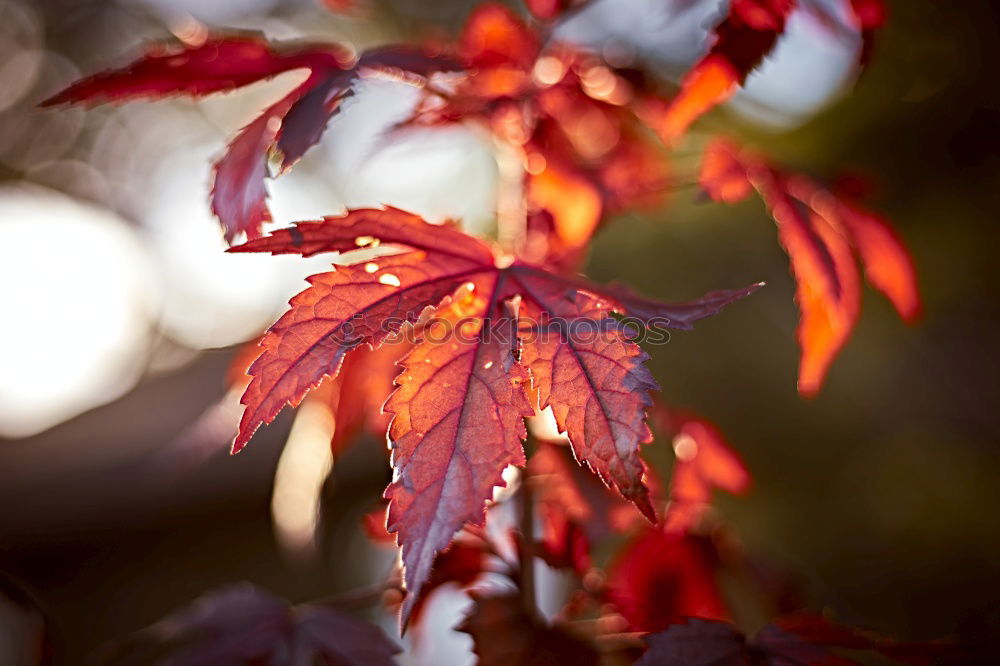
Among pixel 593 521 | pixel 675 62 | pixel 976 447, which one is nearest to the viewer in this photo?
pixel 593 521

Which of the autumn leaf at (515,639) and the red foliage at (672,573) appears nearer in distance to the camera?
the autumn leaf at (515,639)

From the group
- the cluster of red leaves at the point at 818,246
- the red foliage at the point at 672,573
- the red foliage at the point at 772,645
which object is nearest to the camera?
the red foliage at the point at 772,645

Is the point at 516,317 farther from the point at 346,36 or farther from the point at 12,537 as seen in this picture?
the point at 346,36

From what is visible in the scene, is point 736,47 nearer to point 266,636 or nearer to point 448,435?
point 448,435

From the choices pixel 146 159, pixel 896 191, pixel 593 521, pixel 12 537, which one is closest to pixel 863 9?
pixel 593 521

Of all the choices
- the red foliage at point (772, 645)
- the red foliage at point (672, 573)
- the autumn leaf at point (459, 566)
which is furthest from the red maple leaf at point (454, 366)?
the red foliage at point (672, 573)

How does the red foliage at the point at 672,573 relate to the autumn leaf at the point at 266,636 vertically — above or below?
below

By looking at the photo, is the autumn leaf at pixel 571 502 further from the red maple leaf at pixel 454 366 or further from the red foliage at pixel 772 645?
the red maple leaf at pixel 454 366
